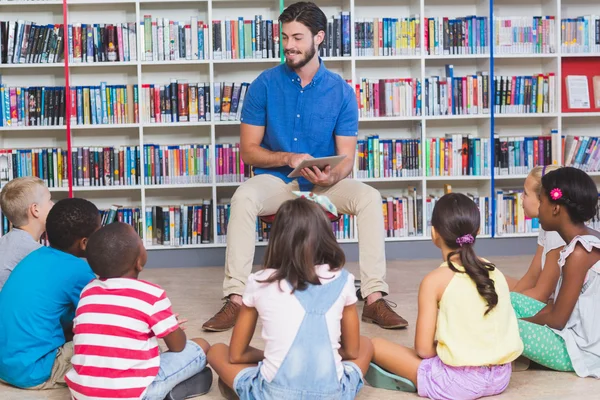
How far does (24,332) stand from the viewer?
2.43 meters

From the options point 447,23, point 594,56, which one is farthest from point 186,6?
point 594,56

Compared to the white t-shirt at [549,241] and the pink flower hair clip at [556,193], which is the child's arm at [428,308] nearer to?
the pink flower hair clip at [556,193]

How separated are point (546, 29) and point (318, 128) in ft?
6.57

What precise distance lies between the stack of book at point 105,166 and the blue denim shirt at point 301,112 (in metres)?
1.30

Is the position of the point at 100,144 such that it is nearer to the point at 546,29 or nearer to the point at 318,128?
the point at 318,128

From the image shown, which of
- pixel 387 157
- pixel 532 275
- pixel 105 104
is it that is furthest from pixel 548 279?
pixel 105 104

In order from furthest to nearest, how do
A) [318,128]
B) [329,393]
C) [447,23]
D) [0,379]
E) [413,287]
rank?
[447,23] < [413,287] < [318,128] < [0,379] < [329,393]

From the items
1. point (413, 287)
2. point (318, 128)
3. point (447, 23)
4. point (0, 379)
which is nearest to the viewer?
point (0, 379)

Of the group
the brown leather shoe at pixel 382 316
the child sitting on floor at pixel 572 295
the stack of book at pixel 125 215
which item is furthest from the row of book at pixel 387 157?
the child sitting on floor at pixel 572 295

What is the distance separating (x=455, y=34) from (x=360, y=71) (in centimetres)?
61

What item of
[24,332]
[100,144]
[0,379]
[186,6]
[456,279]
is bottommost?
[0,379]

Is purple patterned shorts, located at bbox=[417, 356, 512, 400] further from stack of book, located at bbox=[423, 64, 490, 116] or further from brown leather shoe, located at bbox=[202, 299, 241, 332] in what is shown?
stack of book, located at bbox=[423, 64, 490, 116]

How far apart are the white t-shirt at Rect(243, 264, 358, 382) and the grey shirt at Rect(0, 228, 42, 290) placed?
905 mm

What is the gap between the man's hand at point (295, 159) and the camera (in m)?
3.46
